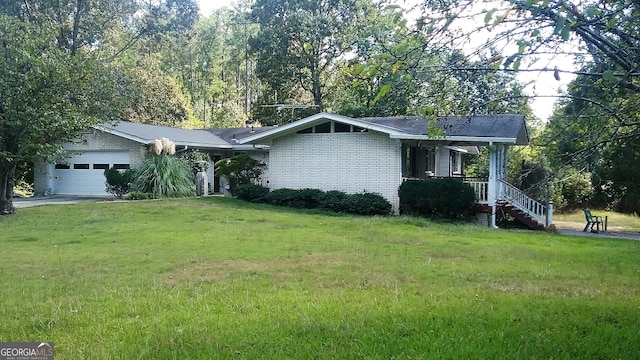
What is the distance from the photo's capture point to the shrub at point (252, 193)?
20.3 metres

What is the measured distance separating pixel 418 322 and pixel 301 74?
33132mm

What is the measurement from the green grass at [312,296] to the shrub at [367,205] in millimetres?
6187

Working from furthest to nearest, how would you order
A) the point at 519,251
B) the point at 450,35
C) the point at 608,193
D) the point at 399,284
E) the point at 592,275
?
the point at 608,193
the point at 519,251
the point at 592,275
the point at 399,284
the point at 450,35

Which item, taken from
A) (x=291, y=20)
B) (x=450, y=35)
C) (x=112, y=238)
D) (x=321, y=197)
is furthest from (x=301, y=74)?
(x=450, y=35)

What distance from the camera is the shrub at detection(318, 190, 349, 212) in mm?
18513

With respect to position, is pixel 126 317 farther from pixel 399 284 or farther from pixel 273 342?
pixel 399 284

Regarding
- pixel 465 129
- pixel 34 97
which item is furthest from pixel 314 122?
pixel 34 97

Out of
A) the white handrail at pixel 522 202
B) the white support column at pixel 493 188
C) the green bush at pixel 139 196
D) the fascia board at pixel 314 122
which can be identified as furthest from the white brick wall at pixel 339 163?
the green bush at pixel 139 196

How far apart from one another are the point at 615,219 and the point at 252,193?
51.7 ft

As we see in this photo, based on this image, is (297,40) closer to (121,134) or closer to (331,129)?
(121,134)

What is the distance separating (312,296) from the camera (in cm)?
580

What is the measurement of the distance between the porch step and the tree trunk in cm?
1580

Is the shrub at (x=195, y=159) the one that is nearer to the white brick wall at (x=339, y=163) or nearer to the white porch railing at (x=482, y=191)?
the white brick wall at (x=339, y=163)

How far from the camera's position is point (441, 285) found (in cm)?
656
